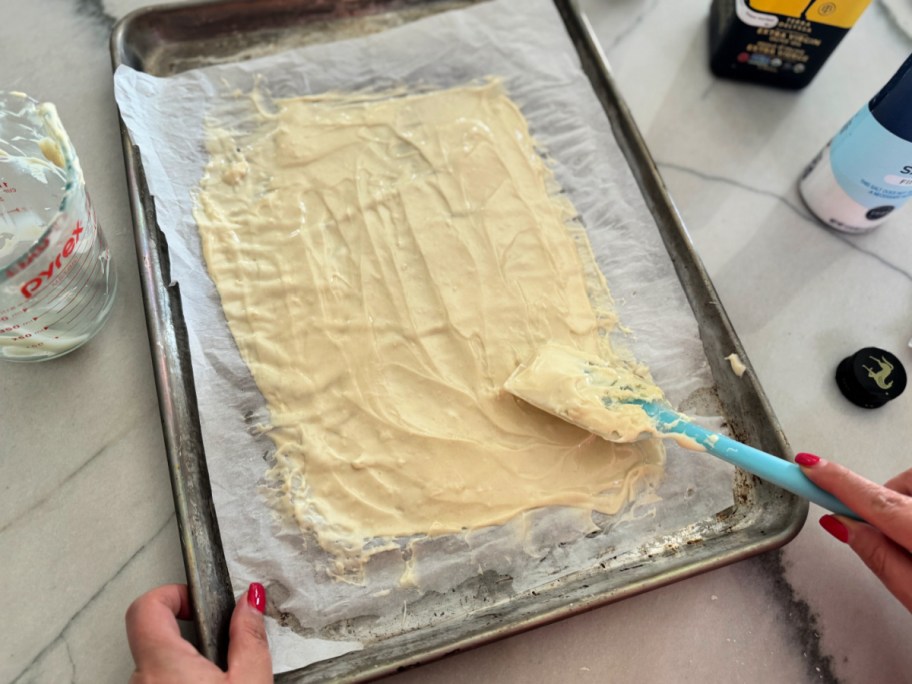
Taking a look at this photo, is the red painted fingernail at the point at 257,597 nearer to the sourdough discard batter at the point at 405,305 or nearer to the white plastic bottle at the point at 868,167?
the sourdough discard batter at the point at 405,305

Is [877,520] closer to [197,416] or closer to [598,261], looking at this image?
[598,261]

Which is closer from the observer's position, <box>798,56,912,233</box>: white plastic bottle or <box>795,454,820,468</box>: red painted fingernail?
<box>795,454,820,468</box>: red painted fingernail

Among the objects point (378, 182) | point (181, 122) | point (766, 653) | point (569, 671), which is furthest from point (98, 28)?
point (766, 653)

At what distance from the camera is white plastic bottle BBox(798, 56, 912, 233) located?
74 cm

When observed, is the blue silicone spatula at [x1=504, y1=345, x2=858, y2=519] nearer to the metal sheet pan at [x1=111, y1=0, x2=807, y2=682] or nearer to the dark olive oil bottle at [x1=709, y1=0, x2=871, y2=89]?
the metal sheet pan at [x1=111, y1=0, x2=807, y2=682]

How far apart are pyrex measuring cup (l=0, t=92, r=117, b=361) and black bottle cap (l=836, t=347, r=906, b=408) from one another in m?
0.89

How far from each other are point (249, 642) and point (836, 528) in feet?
1.91

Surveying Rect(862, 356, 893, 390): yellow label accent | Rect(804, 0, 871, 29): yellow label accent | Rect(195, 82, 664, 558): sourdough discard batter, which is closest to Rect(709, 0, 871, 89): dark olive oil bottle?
Rect(804, 0, 871, 29): yellow label accent

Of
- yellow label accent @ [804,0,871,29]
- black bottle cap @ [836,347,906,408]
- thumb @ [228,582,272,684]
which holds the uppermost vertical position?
yellow label accent @ [804,0,871,29]

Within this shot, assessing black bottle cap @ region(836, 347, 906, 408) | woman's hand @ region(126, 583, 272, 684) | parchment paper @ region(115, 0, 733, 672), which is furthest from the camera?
black bottle cap @ region(836, 347, 906, 408)

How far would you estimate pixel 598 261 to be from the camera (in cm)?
85

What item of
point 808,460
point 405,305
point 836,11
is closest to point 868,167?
point 836,11

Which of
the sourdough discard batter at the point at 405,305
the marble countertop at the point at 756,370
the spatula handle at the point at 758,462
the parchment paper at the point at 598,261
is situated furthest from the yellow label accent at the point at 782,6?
the spatula handle at the point at 758,462

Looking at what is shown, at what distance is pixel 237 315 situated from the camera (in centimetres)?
79
